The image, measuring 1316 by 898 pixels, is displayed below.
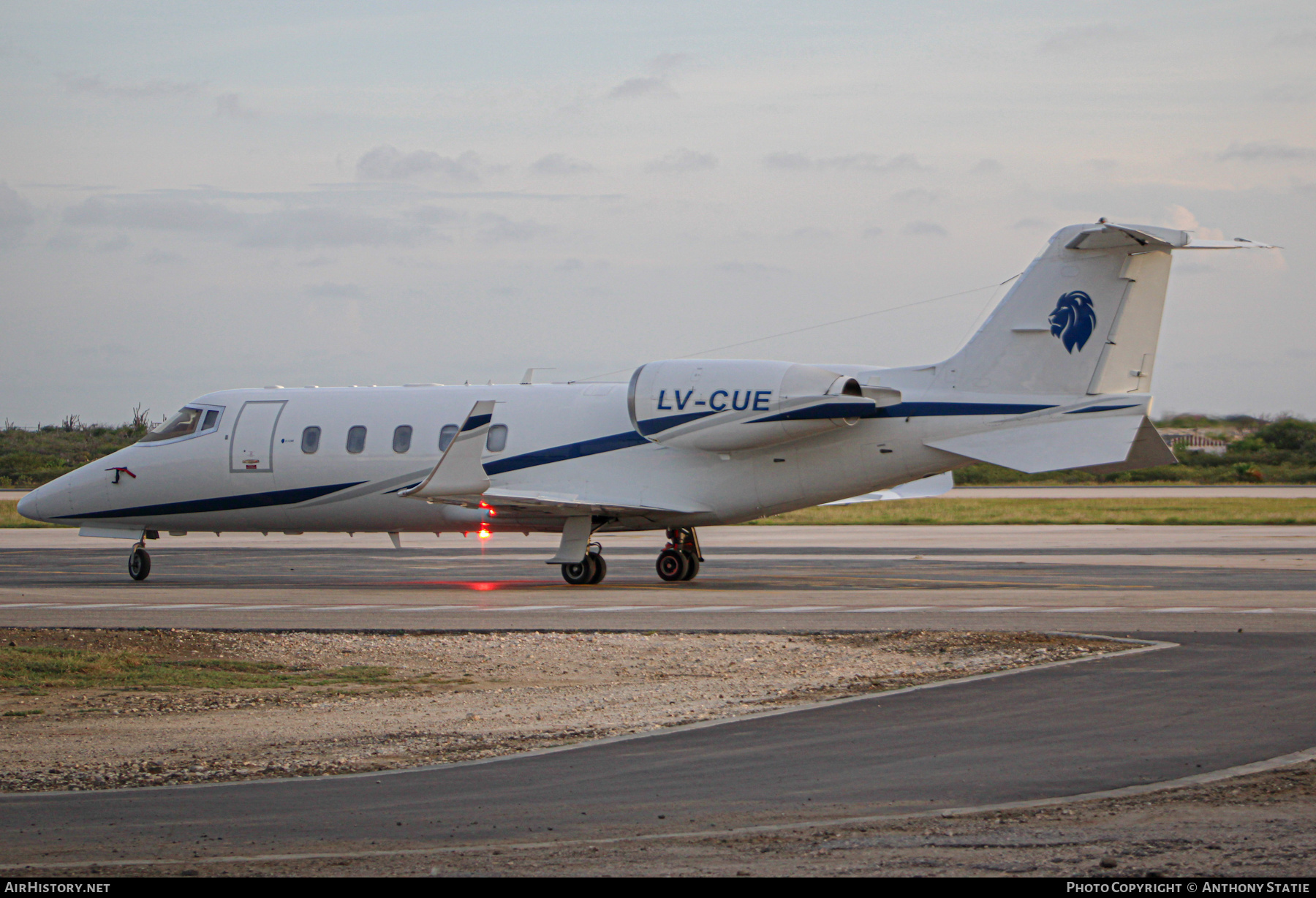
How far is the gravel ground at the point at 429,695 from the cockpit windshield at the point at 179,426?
1133 cm

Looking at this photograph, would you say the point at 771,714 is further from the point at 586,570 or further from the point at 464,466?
the point at 586,570

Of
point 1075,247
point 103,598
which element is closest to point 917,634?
point 1075,247

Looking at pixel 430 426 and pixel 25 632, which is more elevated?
pixel 430 426

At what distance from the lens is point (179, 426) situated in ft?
91.6

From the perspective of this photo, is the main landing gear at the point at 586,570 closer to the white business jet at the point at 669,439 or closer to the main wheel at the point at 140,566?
the white business jet at the point at 669,439

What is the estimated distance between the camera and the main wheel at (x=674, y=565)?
83.0 ft

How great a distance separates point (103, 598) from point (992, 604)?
1440 cm

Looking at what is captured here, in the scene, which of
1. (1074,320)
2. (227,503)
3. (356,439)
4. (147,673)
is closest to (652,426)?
(356,439)

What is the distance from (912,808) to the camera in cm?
791

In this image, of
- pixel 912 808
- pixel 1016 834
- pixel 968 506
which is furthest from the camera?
pixel 968 506

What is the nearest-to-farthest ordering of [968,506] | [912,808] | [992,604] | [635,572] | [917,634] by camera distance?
[912,808] < [917,634] < [992,604] < [635,572] < [968,506]

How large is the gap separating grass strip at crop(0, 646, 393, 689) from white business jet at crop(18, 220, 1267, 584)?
8.92 metres

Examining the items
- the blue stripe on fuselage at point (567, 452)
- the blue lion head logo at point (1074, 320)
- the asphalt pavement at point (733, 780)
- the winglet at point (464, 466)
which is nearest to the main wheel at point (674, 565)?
the blue stripe on fuselage at point (567, 452)

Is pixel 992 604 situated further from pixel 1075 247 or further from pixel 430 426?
pixel 430 426
